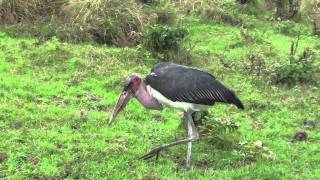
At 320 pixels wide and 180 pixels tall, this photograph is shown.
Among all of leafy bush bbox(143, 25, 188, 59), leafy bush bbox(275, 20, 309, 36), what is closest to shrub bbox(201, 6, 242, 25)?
leafy bush bbox(275, 20, 309, 36)

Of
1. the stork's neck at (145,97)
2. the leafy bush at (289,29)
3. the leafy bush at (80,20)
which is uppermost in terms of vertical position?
the stork's neck at (145,97)

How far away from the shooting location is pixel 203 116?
8.76 metres

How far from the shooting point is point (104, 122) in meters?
8.95

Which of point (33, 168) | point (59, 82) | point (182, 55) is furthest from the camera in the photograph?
point (182, 55)

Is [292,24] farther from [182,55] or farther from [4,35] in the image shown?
[4,35]

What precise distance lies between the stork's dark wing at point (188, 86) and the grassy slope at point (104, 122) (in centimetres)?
89

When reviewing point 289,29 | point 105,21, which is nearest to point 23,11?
point 105,21

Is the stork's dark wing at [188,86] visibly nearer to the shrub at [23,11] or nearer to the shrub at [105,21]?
the shrub at [105,21]

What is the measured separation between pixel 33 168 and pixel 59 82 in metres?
3.47

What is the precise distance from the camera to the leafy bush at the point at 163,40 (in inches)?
469

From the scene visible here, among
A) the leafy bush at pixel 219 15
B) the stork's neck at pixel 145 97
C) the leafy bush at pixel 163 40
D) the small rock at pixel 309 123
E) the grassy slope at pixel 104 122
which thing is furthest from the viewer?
the leafy bush at pixel 219 15

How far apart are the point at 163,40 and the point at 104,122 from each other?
3400 millimetres

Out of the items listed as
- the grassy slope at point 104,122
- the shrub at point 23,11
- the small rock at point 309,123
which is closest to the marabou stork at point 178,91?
the grassy slope at point 104,122

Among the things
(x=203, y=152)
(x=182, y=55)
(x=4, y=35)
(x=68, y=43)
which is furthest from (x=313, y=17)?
(x=203, y=152)
